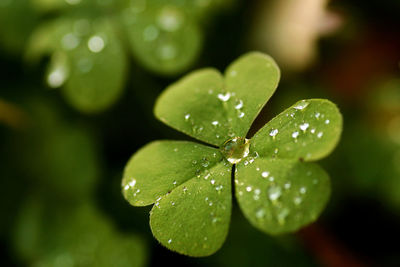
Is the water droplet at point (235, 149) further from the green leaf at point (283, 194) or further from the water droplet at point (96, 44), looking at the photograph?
the water droplet at point (96, 44)

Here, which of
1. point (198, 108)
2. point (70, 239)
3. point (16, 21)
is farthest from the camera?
point (16, 21)

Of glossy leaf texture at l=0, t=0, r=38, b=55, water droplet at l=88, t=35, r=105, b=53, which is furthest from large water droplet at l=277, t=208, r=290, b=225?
glossy leaf texture at l=0, t=0, r=38, b=55

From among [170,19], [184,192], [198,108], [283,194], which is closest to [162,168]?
[184,192]

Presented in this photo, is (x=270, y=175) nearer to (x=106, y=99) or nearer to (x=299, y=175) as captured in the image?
(x=299, y=175)

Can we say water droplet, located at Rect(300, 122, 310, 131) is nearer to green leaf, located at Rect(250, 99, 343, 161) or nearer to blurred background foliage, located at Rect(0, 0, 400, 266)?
green leaf, located at Rect(250, 99, 343, 161)

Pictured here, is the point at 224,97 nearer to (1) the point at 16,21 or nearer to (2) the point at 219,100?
(2) the point at 219,100

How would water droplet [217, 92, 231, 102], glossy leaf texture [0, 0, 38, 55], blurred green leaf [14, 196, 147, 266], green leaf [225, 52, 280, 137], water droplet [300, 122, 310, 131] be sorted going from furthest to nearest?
glossy leaf texture [0, 0, 38, 55] < blurred green leaf [14, 196, 147, 266] < water droplet [217, 92, 231, 102] < green leaf [225, 52, 280, 137] < water droplet [300, 122, 310, 131]

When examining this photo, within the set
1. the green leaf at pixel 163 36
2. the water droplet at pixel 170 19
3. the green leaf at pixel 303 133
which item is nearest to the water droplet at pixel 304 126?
the green leaf at pixel 303 133
